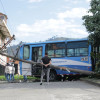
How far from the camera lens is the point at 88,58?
18.0m

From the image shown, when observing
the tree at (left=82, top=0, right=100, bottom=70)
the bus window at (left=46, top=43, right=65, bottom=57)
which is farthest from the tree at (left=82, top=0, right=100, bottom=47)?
the bus window at (left=46, top=43, right=65, bottom=57)

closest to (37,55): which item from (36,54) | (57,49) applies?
(36,54)

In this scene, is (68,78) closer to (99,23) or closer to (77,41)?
(77,41)

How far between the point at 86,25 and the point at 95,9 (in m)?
1.14

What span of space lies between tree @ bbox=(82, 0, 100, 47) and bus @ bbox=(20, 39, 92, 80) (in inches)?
90.9

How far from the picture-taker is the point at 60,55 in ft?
63.0

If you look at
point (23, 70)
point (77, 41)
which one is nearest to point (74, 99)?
point (77, 41)

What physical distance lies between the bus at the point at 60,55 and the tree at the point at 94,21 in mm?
2308

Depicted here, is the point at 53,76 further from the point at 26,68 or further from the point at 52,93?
the point at 52,93

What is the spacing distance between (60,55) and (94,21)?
5173 mm

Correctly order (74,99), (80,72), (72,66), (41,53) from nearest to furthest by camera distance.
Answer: (74,99), (80,72), (72,66), (41,53)

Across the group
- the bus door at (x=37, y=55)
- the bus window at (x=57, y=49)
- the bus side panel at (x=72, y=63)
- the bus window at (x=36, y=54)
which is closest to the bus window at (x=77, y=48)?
the bus side panel at (x=72, y=63)

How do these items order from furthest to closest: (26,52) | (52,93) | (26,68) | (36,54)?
(26,52) → (36,54) → (26,68) → (52,93)

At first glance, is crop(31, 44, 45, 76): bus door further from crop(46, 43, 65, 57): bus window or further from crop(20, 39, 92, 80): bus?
crop(46, 43, 65, 57): bus window
